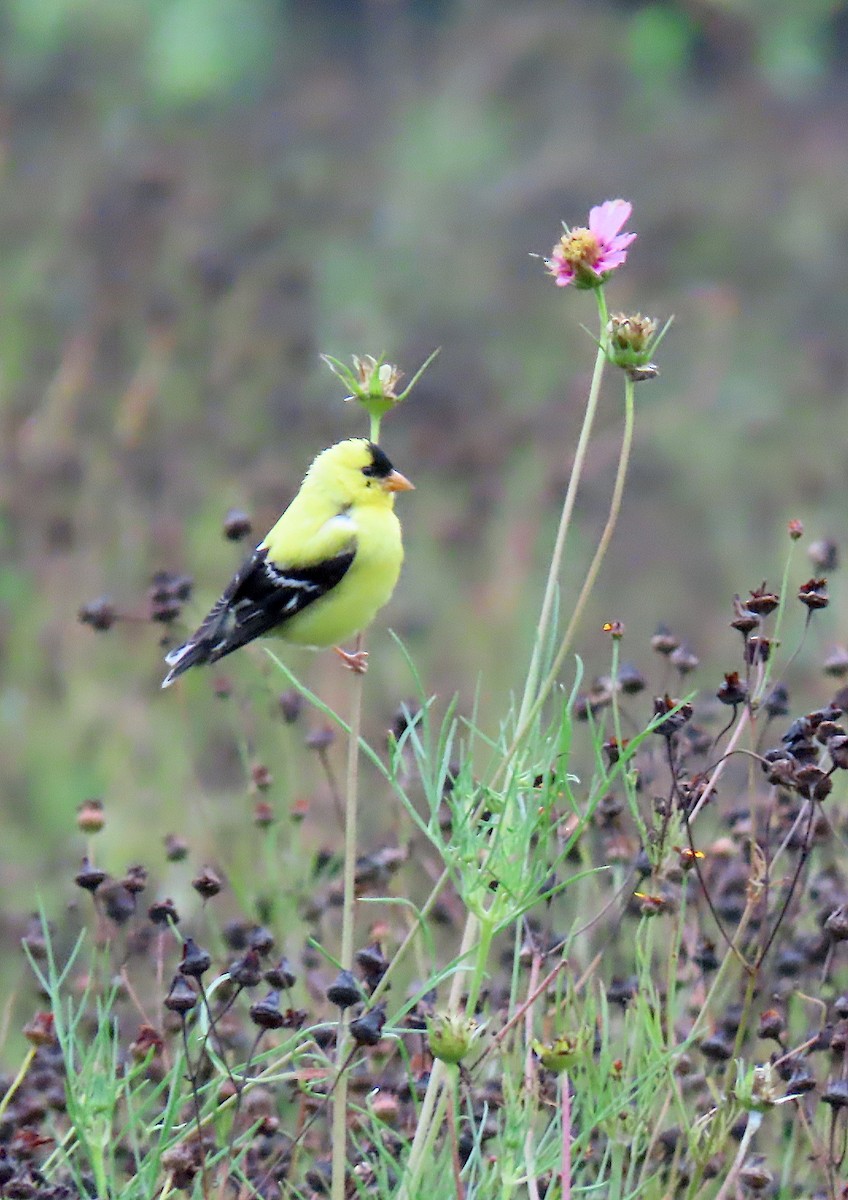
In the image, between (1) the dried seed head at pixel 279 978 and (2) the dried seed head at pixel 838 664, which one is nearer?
(1) the dried seed head at pixel 279 978

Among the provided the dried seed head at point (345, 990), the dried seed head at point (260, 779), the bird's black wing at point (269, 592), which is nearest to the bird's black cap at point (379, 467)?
the bird's black wing at point (269, 592)

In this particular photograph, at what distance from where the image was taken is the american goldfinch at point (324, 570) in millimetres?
2443

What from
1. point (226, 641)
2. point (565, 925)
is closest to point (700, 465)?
point (565, 925)

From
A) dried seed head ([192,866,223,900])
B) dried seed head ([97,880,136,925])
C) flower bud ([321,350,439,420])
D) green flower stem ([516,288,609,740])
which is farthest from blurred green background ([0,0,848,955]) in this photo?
→ green flower stem ([516,288,609,740])

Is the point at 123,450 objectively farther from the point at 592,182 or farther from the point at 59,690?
the point at 592,182

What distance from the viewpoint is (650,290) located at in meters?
6.01

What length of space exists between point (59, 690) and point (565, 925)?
184 cm

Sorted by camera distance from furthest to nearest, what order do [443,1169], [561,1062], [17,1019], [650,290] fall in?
[650,290] → [17,1019] → [443,1169] → [561,1062]

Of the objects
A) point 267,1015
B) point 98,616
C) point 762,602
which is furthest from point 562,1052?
point 98,616

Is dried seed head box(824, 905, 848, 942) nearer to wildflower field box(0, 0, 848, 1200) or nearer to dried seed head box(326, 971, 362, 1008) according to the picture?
wildflower field box(0, 0, 848, 1200)

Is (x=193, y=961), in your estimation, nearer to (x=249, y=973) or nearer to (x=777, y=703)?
(x=249, y=973)

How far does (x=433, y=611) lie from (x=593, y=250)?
2939mm

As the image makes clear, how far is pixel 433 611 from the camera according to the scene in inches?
179

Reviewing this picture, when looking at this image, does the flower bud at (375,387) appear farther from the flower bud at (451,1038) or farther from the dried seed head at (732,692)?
the flower bud at (451,1038)
